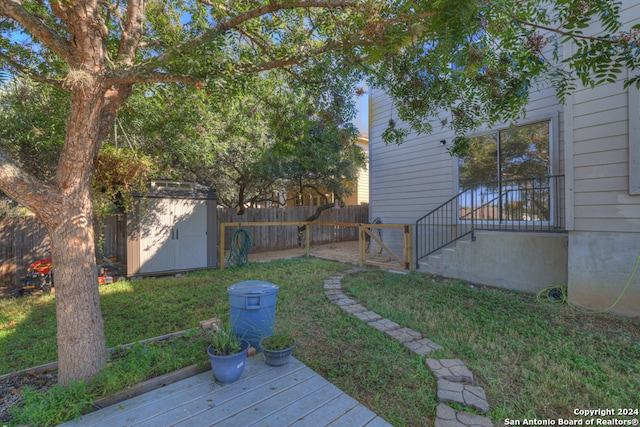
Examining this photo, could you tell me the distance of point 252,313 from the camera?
8.89 feet

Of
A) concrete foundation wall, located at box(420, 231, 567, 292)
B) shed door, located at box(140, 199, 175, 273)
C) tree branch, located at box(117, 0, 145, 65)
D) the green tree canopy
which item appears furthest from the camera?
shed door, located at box(140, 199, 175, 273)

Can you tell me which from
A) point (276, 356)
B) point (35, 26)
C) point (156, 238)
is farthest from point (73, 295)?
point (156, 238)

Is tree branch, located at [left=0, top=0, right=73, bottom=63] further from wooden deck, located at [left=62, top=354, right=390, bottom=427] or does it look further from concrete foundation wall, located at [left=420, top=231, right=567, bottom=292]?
concrete foundation wall, located at [left=420, top=231, right=567, bottom=292]

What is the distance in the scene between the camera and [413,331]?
322 centimetres

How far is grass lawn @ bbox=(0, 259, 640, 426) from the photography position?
6.91ft

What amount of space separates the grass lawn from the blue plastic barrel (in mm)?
376

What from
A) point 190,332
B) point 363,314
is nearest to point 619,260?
point 363,314

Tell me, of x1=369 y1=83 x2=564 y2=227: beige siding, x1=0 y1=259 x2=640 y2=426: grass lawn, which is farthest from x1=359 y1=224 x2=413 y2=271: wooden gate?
x1=0 y1=259 x2=640 y2=426: grass lawn

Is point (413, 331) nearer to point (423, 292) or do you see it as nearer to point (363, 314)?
point (363, 314)

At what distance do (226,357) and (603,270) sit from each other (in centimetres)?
474

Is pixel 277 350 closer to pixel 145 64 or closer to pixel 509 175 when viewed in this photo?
pixel 145 64

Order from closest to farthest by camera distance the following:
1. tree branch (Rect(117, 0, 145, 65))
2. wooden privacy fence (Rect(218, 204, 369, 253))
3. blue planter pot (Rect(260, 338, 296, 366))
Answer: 1. blue planter pot (Rect(260, 338, 296, 366))
2. tree branch (Rect(117, 0, 145, 65))
3. wooden privacy fence (Rect(218, 204, 369, 253))

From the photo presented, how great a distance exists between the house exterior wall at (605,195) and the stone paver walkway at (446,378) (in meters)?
2.72

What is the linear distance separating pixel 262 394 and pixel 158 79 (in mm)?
2543
